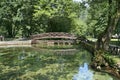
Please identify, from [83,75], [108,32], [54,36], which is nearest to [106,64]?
[83,75]

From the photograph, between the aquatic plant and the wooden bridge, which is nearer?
the aquatic plant

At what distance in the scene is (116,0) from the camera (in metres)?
18.6

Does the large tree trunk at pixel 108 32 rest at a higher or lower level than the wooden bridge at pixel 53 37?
higher

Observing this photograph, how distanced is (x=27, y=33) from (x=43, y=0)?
9.42m

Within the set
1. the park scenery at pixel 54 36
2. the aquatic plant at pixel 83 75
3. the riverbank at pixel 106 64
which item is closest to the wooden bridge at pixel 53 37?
the park scenery at pixel 54 36

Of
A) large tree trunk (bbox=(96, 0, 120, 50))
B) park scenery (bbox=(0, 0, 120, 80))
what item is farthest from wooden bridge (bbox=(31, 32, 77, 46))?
large tree trunk (bbox=(96, 0, 120, 50))

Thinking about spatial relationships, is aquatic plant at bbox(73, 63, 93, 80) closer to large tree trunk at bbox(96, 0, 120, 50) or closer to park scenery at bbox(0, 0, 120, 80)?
park scenery at bbox(0, 0, 120, 80)

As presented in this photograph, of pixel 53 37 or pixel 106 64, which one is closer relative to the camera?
pixel 106 64

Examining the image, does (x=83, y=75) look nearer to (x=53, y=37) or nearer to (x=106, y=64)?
(x=106, y=64)

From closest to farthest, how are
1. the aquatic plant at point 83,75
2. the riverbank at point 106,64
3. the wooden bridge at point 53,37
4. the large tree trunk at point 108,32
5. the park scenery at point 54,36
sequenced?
1. the aquatic plant at point 83,75
2. the riverbank at point 106,64
3. the park scenery at point 54,36
4. the large tree trunk at point 108,32
5. the wooden bridge at point 53,37

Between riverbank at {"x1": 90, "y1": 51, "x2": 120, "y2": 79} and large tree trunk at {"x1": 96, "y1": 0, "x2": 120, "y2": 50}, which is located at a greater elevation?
large tree trunk at {"x1": 96, "y1": 0, "x2": 120, "y2": 50}

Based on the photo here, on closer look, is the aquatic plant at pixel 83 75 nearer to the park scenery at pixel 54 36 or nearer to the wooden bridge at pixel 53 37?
the park scenery at pixel 54 36

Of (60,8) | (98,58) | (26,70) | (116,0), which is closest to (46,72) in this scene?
(26,70)

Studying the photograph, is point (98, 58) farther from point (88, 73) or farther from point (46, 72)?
point (46, 72)
